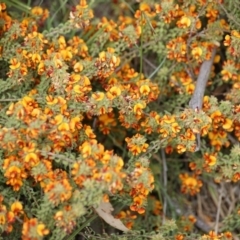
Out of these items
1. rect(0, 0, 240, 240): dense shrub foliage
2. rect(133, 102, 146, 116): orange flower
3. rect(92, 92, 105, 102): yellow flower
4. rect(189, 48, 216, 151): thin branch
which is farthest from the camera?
rect(189, 48, 216, 151): thin branch

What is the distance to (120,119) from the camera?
232 cm

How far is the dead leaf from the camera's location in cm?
227

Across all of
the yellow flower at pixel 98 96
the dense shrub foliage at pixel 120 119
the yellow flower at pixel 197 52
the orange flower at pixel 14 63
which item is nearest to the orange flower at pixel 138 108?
the dense shrub foliage at pixel 120 119

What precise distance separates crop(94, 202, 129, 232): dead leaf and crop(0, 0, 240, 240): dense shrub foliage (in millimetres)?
58

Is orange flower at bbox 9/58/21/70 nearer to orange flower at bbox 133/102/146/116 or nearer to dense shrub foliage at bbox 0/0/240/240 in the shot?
dense shrub foliage at bbox 0/0/240/240

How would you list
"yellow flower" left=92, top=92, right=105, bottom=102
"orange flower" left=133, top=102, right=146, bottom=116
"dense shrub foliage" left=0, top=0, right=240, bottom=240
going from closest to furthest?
1. "dense shrub foliage" left=0, top=0, right=240, bottom=240
2. "yellow flower" left=92, top=92, right=105, bottom=102
3. "orange flower" left=133, top=102, right=146, bottom=116

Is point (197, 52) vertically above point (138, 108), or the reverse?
point (197, 52)

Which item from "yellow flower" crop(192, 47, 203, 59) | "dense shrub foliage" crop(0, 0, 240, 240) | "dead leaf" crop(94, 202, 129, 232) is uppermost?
"yellow flower" crop(192, 47, 203, 59)

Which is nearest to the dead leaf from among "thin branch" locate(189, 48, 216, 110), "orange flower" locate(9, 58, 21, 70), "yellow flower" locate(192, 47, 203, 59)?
"thin branch" locate(189, 48, 216, 110)

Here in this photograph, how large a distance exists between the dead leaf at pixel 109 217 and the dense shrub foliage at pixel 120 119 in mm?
58

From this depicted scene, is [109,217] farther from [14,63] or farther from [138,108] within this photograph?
[14,63]

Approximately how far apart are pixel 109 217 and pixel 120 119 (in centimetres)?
48

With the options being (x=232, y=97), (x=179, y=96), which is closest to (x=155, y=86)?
(x=179, y=96)

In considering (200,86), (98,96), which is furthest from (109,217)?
(200,86)
